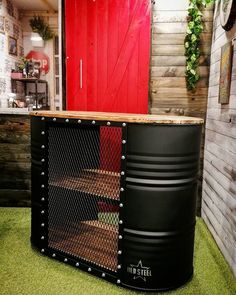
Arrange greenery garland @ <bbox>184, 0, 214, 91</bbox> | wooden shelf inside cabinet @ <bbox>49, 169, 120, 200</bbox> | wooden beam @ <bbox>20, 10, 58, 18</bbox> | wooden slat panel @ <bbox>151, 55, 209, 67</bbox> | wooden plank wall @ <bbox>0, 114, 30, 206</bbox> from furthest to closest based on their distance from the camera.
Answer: wooden beam @ <bbox>20, 10, 58, 18</bbox> → wooden plank wall @ <bbox>0, 114, 30, 206</bbox> → wooden slat panel @ <bbox>151, 55, 209, 67</bbox> → greenery garland @ <bbox>184, 0, 214, 91</bbox> → wooden shelf inside cabinet @ <bbox>49, 169, 120, 200</bbox>

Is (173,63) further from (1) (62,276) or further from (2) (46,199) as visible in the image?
(1) (62,276)

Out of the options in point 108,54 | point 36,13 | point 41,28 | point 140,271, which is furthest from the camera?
point 36,13

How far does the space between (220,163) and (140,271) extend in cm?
128

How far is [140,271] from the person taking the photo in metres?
2.12

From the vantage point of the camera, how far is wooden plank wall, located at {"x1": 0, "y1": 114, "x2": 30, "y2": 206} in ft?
12.0

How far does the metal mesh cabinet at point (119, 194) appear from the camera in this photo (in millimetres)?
2049

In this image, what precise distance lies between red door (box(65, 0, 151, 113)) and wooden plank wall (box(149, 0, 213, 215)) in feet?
0.33

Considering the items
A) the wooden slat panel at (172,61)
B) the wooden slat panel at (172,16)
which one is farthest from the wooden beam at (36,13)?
the wooden slat panel at (172,61)

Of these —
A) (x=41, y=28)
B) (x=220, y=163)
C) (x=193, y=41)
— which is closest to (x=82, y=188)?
(x=220, y=163)

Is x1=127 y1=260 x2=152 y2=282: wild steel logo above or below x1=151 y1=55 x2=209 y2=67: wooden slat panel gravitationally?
below

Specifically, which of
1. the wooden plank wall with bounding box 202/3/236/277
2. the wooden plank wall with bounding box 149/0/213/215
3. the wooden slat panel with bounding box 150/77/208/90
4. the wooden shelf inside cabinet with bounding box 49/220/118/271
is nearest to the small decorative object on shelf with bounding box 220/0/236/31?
the wooden plank wall with bounding box 202/3/236/277

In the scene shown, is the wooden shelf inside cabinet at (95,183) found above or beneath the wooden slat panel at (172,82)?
beneath

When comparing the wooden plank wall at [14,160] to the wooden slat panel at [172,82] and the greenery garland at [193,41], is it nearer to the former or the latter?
the wooden slat panel at [172,82]

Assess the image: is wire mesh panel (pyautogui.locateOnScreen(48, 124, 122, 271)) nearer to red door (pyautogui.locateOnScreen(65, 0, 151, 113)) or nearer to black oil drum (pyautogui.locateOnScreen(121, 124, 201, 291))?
black oil drum (pyautogui.locateOnScreen(121, 124, 201, 291))
